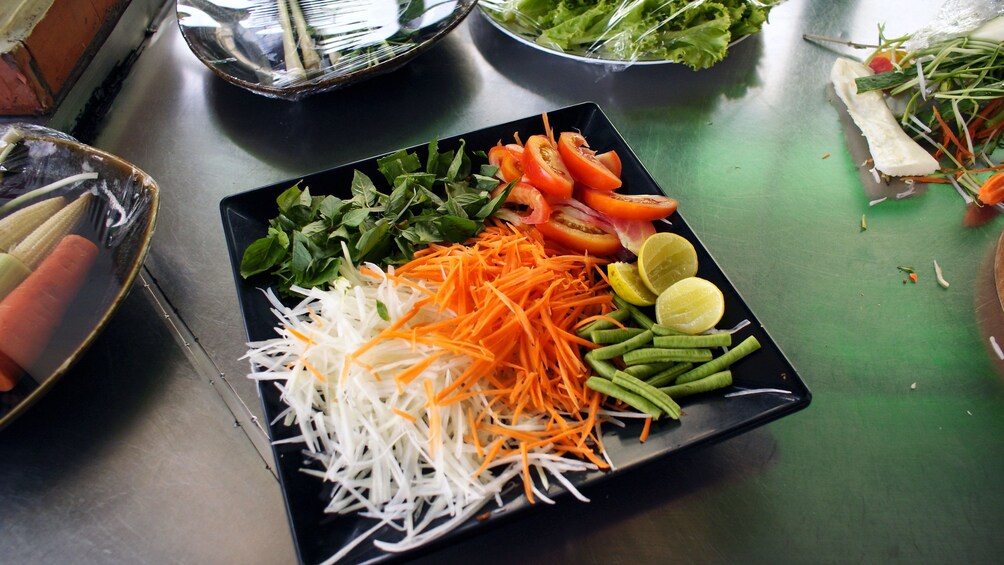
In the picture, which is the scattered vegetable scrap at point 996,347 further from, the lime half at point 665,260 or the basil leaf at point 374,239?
the basil leaf at point 374,239

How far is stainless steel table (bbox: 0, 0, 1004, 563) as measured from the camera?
125cm

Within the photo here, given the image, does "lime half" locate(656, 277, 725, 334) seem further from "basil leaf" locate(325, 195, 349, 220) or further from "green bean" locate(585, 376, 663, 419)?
"basil leaf" locate(325, 195, 349, 220)

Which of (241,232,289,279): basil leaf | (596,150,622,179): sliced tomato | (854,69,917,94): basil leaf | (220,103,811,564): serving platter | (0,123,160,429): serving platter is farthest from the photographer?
(854,69,917,94): basil leaf

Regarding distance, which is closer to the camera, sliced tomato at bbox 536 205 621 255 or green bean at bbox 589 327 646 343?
green bean at bbox 589 327 646 343

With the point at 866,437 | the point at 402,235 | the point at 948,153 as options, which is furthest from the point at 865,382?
the point at 402,235

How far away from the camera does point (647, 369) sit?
1.26 metres

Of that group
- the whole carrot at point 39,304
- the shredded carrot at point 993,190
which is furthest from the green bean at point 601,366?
the shredded carrot at point 993,190

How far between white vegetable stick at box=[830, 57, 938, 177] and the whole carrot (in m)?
2.32

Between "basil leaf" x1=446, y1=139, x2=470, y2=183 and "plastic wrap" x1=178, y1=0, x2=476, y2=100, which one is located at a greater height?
"plastic wrap" x1=178, y1=0, x2=476, y2=100

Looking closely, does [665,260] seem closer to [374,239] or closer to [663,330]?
[663,330]

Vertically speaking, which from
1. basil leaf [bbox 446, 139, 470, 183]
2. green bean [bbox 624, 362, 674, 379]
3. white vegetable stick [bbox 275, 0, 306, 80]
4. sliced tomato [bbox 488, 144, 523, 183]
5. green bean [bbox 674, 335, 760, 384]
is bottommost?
green bean [bbox 674, 335, 760, 384]

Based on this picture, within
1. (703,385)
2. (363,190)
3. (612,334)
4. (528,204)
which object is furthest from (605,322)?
(363,190)

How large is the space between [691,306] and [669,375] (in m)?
0.17

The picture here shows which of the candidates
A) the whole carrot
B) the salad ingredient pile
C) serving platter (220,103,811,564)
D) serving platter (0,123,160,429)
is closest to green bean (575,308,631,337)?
the salad ingredient pile
